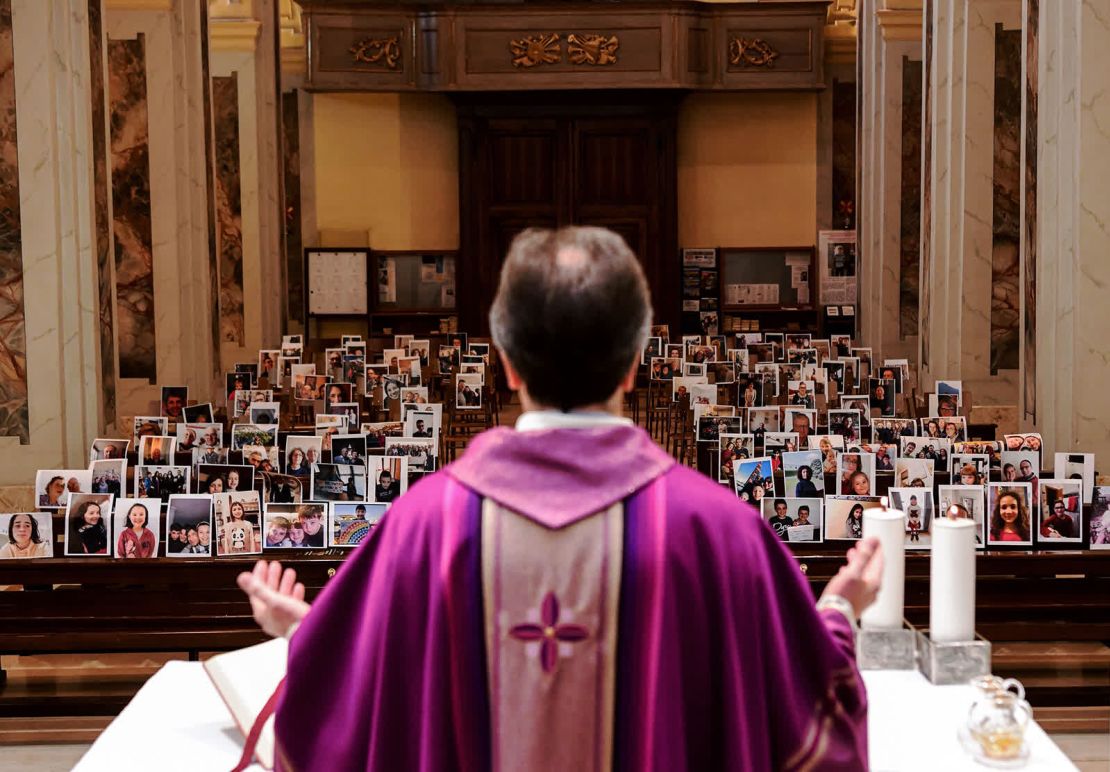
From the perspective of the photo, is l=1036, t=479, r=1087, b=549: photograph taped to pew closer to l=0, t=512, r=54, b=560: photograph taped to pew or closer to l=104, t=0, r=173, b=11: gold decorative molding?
l=0, t=512, r=54, b=560: photograph taped to pew

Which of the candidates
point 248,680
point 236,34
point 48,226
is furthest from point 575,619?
point 236,34

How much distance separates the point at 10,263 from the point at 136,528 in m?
4.10

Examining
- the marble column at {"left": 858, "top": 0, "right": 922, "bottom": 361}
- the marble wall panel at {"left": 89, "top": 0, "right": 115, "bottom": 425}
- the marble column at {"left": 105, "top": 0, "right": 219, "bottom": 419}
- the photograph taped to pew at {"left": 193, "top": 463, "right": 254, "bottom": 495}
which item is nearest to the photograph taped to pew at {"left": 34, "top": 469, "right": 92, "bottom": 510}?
the photograph taped to pew at {"left": 193, "top": 463, "right": 254, "bottom": 495}

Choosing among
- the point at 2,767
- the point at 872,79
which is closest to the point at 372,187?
the point at 872,79

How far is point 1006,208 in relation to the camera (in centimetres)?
1201

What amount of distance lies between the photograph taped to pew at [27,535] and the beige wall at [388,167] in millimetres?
15150

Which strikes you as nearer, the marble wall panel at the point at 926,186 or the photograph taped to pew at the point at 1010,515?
the photograph taped to pew at the point at 1010,515

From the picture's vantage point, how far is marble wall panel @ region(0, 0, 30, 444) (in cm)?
872

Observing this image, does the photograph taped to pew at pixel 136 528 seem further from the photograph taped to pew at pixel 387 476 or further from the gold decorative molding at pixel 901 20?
the gold decorative molding at pixel 901 20

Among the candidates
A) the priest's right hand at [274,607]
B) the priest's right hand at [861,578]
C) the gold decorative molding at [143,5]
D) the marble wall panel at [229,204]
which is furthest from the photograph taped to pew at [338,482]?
the marble wall panel at [229,204]

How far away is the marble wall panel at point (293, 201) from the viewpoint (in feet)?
64.4

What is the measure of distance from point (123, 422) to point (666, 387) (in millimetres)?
5044

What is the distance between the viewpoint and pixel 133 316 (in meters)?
12.1

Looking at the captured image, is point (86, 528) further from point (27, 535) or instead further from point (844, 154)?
point (844, 154)
